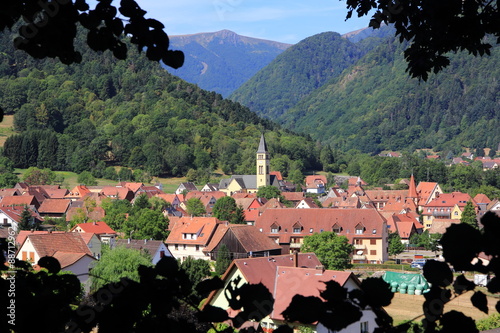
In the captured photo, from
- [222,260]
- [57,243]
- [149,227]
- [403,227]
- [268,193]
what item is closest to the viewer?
[57,243]

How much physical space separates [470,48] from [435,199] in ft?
233

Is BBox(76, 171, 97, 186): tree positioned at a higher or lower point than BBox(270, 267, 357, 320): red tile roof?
lower

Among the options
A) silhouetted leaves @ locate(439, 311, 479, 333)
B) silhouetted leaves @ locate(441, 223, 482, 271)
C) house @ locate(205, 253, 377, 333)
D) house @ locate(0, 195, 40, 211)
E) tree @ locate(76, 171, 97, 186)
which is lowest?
tree @ locate(76, 171, 97, 186)

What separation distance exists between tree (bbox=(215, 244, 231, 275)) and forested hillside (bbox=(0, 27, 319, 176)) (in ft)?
214

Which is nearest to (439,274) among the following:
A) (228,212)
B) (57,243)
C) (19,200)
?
(57,243)

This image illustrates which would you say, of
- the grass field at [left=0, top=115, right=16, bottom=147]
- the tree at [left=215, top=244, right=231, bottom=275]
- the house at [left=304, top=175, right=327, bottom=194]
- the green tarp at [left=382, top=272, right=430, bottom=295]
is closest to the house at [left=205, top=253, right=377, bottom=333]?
the green tarp at [left=382, top=272, right=430, bottom=295]

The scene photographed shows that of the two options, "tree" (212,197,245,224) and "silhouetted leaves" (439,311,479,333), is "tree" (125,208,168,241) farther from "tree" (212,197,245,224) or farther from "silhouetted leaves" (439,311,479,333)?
"silhouetted leaves" (439,311,479,333)

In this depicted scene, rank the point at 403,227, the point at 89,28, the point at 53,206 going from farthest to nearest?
the point at 53,206 → the point at 403,227 → the point at 89,28

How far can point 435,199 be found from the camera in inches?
2862

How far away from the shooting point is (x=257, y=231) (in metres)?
40.7

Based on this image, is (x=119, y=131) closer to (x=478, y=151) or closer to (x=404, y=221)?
(x=404, y=221)

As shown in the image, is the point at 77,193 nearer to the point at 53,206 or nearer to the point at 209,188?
the point at 53,206

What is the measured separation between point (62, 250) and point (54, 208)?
3690 centimetres

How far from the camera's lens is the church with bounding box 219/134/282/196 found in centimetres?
8875
